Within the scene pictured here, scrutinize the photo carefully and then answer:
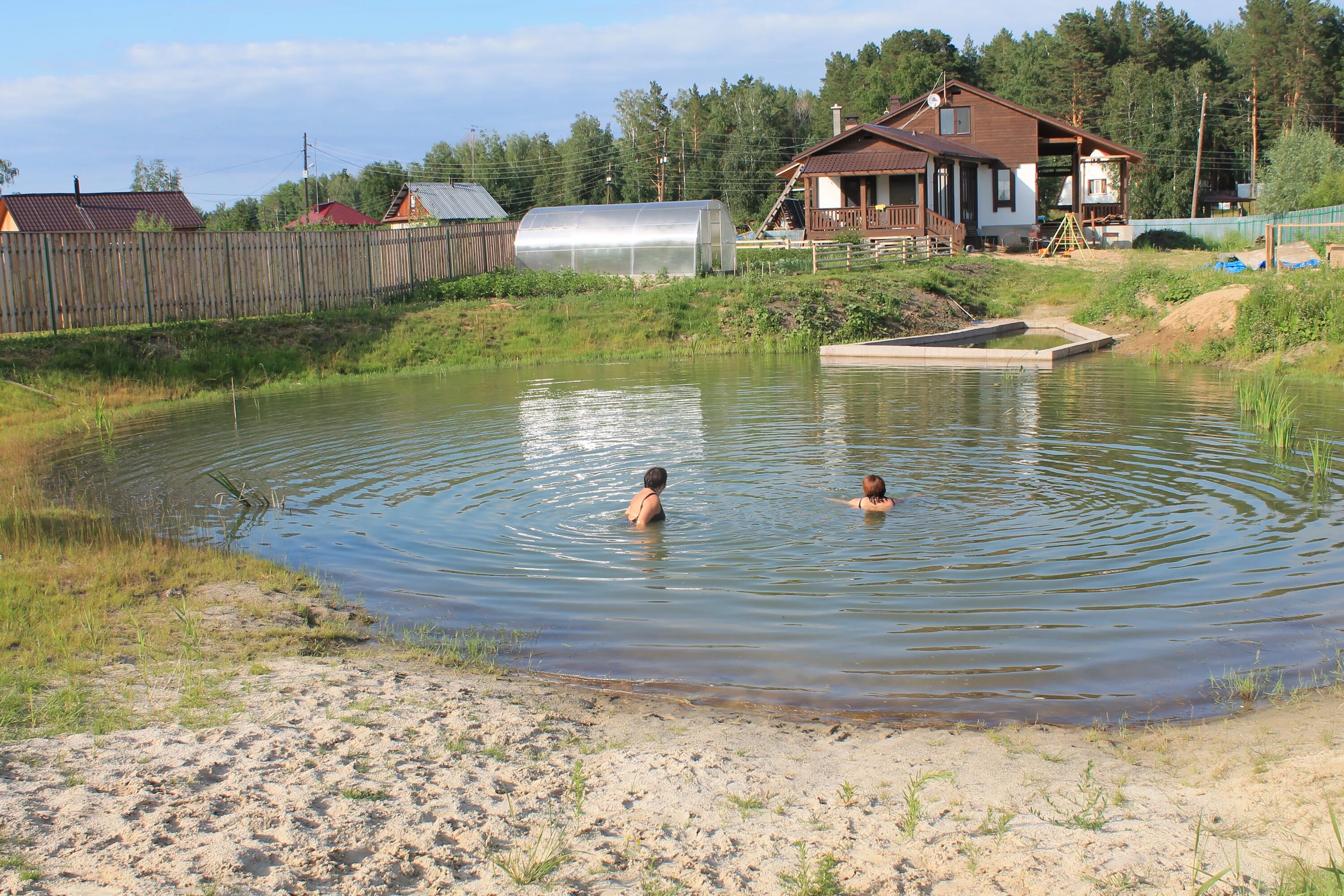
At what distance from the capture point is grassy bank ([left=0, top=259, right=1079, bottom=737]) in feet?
23.5

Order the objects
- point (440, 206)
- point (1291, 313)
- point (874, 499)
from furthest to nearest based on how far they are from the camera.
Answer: point (440, 206) → point (1291, 313) → point (874, 499)

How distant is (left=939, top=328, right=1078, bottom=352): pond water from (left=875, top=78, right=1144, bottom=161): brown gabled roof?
2391 centimetres

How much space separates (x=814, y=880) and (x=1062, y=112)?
305ft

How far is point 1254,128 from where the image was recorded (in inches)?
3290

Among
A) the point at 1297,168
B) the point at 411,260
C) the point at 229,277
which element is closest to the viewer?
the point at 229,277

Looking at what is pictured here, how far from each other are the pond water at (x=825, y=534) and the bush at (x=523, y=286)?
1534cm

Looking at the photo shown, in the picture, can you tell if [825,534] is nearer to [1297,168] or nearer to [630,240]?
[630,240]

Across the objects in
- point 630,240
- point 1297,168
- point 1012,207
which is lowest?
point 630,240

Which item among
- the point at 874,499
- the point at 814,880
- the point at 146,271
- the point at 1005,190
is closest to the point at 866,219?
the point at 1005,190

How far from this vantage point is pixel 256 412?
19.3 metres

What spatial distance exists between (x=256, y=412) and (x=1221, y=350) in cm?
1935

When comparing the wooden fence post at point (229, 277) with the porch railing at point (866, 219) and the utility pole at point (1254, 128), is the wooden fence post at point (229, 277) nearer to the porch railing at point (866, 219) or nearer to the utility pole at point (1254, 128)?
the porch railing at point (866, 219)

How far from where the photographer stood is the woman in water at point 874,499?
35.6 feet

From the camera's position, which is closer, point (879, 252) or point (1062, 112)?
point (879, 252)
